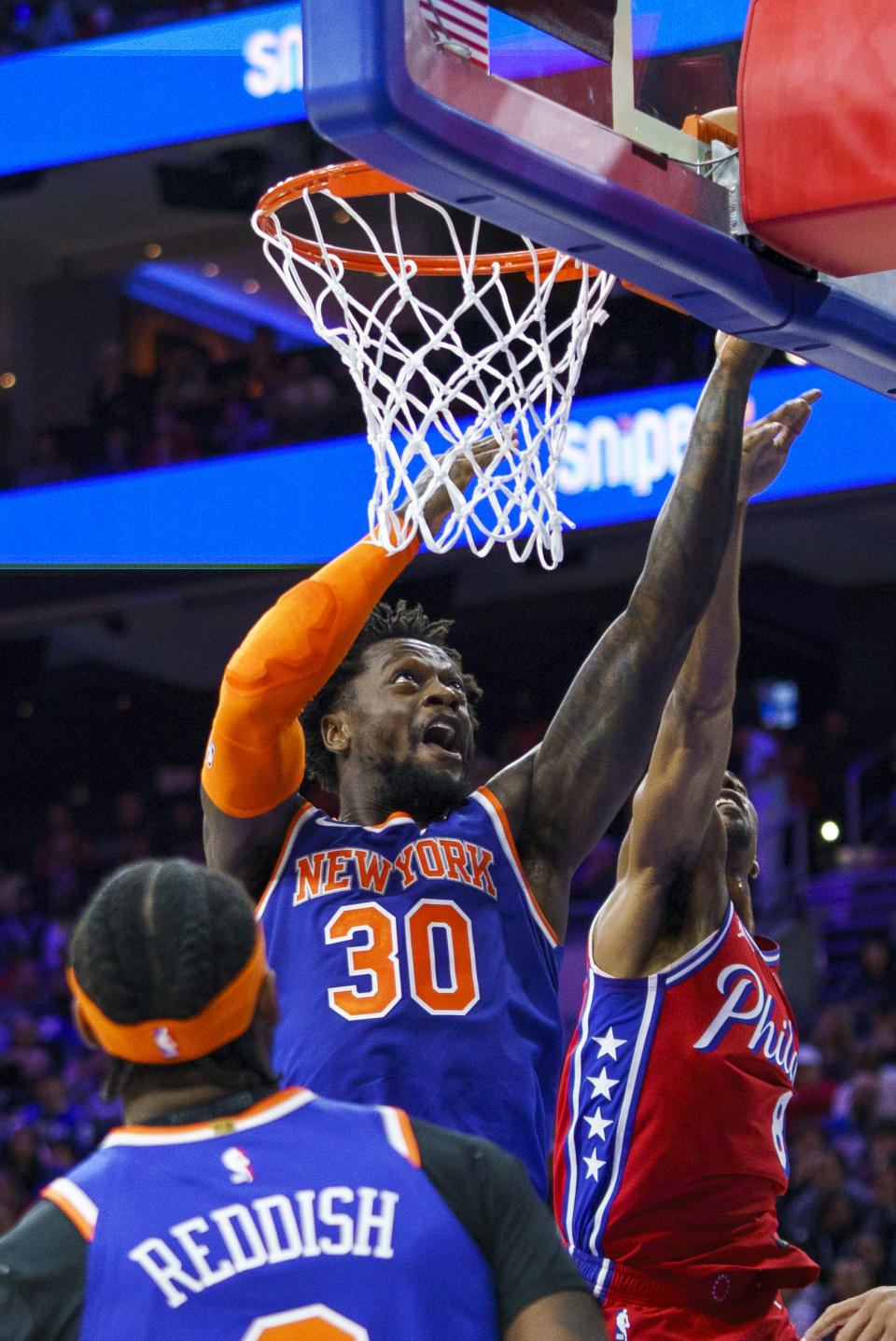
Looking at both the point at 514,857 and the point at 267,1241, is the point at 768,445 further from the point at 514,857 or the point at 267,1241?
the point at 267,1241

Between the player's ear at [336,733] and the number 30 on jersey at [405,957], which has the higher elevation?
the player's ear at [336,733]

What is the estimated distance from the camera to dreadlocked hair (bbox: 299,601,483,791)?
12.1 feet

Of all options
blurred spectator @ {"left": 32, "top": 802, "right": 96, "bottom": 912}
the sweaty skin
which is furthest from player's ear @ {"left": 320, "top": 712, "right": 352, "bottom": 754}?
blurred spectator @ {"left": 32, "top": 802, "right": 96, "bottom": 912}

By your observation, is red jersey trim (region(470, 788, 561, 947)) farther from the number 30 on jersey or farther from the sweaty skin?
the number 30 on jersey

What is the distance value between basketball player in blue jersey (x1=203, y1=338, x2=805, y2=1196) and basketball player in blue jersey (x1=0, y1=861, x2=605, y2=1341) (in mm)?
1211

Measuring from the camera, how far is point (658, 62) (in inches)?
113

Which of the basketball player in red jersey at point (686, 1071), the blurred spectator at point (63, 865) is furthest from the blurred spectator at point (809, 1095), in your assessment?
the blurred spectator at point (63, 865)

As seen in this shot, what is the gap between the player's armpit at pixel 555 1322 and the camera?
5.75ft

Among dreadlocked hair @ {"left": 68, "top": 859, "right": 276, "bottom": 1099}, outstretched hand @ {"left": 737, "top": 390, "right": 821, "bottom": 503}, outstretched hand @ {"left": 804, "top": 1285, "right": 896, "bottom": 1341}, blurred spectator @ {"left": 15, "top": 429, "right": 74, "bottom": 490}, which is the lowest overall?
outstretched hand @ {"left": 804, "top": 1285, "right": 896, "bottom": 1341}

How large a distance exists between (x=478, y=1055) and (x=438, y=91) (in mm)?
1562

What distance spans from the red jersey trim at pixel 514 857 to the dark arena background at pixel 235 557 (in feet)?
16.4

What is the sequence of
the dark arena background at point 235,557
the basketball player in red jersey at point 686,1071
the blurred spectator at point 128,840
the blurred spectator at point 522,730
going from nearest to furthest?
the basketball player in red jersey at point 686,1071 < the dark arena background at point 235,557 < the blurred spectator at point 522,730 < the blurred spectator at point 128,840

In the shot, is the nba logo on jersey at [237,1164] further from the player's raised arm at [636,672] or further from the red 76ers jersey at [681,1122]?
the red 76ers jersey at [681,1122]

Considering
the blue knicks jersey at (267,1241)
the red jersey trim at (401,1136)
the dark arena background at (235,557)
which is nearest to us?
the blue knicks jersey at (267,1241)
